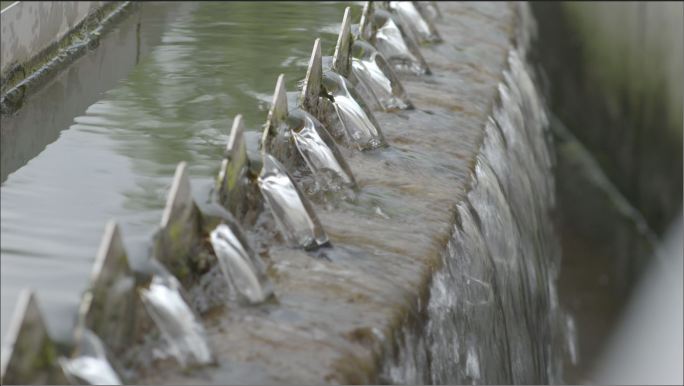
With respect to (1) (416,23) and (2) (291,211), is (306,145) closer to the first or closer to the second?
(2) (291,211)

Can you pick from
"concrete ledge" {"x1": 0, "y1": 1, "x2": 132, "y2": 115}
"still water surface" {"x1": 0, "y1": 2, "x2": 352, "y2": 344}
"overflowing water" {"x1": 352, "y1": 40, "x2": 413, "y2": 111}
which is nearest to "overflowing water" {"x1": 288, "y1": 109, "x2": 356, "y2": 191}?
"still water surface" {"x1": 0, "y1": 2, "x2": 352, "y2": 344}

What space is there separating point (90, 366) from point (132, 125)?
5.89 ft

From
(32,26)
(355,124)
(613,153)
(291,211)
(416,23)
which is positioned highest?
(291,211)

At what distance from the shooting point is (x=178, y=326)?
227cm

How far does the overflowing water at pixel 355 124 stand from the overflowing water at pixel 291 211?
2.74 ft

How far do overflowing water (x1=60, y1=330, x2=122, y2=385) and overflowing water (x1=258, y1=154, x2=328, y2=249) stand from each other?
2.86 ft

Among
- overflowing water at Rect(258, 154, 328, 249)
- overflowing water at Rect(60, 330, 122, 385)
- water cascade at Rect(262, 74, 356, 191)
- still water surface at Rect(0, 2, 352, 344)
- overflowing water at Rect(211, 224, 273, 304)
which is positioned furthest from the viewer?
water cascade at Rect(262, 74, 356, 191)

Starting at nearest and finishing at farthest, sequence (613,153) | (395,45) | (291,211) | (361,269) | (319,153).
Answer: (361,269) < (291,211) < (319,153) < (395,45) < (613,153)

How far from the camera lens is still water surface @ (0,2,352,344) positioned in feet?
8.76

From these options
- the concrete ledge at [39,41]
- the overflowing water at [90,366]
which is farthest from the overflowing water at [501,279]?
the concrete ledge at [39,41]

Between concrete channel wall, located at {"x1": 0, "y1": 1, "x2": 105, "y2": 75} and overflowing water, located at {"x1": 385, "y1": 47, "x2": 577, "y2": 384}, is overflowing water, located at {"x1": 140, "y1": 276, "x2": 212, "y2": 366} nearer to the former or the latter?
overflowing water, located at {"x1": 385, "y1": 47, "x2": 577, "y2": 384}

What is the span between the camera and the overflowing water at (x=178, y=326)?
2268 mm

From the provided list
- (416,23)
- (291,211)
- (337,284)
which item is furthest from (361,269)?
(416,23)

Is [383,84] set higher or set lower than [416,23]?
higher
